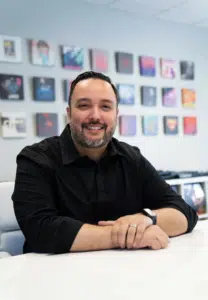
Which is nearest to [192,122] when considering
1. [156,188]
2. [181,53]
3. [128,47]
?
[181,53]

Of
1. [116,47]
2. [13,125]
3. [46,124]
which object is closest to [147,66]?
[116,47]

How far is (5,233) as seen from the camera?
174cm

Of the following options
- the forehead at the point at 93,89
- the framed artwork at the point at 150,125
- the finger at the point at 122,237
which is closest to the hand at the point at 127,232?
the finger at the point at 122,237

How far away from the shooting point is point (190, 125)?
418 cm

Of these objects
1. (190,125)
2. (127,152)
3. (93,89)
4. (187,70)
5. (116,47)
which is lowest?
(127,152)

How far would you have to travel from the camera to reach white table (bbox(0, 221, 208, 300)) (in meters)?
0.80

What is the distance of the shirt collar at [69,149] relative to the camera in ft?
5.03

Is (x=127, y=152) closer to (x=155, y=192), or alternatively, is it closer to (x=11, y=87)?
(x=155, y=192)

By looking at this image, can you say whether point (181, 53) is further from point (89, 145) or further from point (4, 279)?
point (4, 279)

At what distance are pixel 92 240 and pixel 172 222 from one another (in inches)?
14.0

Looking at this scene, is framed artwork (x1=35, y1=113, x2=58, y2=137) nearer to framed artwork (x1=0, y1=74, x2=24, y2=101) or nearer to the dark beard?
framed artwork (x1=0, y1=74, x2=24, y2=101)

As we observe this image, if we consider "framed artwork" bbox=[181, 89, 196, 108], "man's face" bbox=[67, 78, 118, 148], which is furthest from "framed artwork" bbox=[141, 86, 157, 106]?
"man's face" bbox=[67, 78, 118, 148]

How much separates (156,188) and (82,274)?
2.53 feet

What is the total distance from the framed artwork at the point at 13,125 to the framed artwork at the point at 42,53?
0.52m
